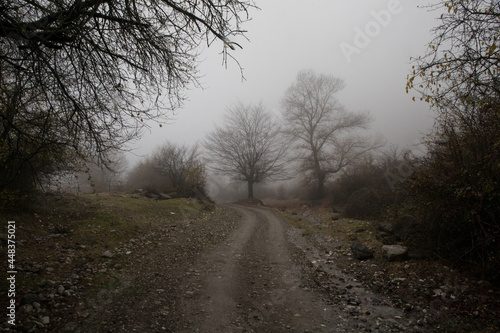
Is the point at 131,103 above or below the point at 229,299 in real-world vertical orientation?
above

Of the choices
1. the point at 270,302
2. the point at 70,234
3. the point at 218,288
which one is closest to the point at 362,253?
the point at 270,302

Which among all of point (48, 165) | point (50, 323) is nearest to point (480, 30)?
point (50, 323)

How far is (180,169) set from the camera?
2328cm

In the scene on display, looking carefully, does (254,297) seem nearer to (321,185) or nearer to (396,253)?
(396,253)

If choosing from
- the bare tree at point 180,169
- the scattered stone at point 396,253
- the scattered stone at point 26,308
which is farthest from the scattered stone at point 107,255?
the bare tree at point 180,169

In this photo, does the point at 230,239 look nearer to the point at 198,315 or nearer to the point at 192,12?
the point at 198,315

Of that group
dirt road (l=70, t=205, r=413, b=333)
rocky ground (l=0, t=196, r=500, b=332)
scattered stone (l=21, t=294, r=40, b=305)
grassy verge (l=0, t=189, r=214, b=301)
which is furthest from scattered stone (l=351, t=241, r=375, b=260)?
scattered stone (l=21, t=294, r=40, b=305)

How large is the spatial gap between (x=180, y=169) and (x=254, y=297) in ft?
Answer: 63.9

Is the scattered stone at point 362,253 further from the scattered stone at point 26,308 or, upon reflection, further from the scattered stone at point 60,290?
the scattered stone at point 26,308

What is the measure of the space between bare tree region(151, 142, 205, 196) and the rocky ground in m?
14.0

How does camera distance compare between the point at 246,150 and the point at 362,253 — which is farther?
the point at 246,150

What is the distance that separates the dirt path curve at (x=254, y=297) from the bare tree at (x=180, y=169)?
1515cm

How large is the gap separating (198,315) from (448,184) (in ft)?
18.6

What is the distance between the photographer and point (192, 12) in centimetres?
495
